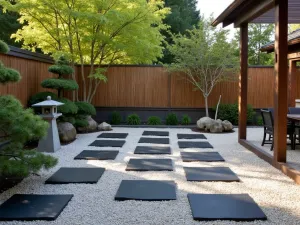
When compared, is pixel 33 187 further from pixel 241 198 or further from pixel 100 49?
pixel 100 49

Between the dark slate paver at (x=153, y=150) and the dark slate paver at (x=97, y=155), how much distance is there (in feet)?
1.63

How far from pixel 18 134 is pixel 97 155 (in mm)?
2367

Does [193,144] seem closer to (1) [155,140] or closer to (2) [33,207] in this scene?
(1) [155,140]

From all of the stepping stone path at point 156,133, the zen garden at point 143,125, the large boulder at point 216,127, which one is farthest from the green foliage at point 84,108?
the large boulder at point 216,127

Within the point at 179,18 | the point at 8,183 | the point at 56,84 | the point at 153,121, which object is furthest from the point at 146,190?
the point at 179,18

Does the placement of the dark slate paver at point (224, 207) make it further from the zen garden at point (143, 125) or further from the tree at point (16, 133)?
the tree at point (16, 133)

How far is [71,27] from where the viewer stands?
933 cm

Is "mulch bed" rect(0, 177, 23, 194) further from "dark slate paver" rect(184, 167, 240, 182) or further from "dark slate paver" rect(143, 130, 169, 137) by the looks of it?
"dark slate paver" rect(143, 130, 169, 137)

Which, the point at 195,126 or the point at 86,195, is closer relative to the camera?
the point at 86,195

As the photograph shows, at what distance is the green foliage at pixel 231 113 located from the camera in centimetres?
1080

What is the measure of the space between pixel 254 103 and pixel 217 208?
8.44 m

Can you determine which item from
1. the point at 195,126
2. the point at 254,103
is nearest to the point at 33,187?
the point at 195,126

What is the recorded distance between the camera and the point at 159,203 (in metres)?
3.65

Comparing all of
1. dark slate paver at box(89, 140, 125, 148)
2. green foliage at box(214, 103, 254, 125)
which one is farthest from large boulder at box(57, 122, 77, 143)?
green foliage at box(214, 103, 254, 125)
